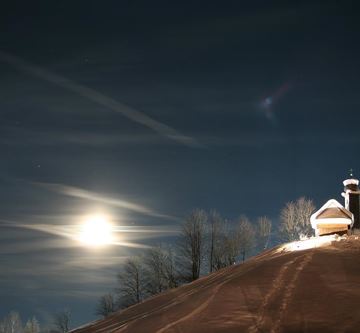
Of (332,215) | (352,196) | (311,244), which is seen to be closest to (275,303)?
(311,244)

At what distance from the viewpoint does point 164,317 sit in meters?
30.4

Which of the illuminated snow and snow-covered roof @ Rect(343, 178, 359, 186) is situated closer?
the illuminated snow

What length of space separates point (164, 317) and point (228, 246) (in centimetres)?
4965

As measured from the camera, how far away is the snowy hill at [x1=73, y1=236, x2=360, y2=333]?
25.2m

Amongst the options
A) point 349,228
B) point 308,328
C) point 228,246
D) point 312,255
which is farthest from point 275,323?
point 228,246

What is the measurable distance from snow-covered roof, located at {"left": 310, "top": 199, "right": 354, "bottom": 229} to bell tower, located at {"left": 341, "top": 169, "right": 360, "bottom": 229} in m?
6.55

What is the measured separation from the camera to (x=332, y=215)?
59.5 meters

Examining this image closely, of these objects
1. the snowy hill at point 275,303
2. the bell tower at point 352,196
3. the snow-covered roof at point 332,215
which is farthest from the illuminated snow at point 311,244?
the bell tower at point 352,196

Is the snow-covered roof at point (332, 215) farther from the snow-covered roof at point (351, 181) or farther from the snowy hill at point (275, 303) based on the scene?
the snowy hill at point (275, 303)

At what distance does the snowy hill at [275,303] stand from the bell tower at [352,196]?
89.0 feet

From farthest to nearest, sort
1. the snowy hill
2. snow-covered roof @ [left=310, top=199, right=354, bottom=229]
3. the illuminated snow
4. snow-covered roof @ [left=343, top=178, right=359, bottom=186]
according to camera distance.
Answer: snow-covered roof @ [left=343, top=178, right=359, bottom=186], snow-covered roof @ [left=310, top=199, right=354, bottom=229], the illuminated snow, the snowy hill

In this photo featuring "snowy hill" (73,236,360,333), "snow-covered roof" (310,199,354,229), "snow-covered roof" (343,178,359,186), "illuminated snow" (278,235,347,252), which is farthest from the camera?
"snow-covered roof" (343,178,359,186)

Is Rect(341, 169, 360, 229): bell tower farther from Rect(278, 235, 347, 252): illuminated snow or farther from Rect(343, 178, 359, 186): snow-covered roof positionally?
Rect(278, 235, 347, 252): illuminated snow

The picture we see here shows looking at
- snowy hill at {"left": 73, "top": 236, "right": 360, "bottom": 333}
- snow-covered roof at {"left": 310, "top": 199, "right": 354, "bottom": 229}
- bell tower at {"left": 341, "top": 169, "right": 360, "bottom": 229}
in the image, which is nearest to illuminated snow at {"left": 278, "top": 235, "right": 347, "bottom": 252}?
snowy hill at {"left": 73, "top": 236, "right": 360, "bottom": 333}
